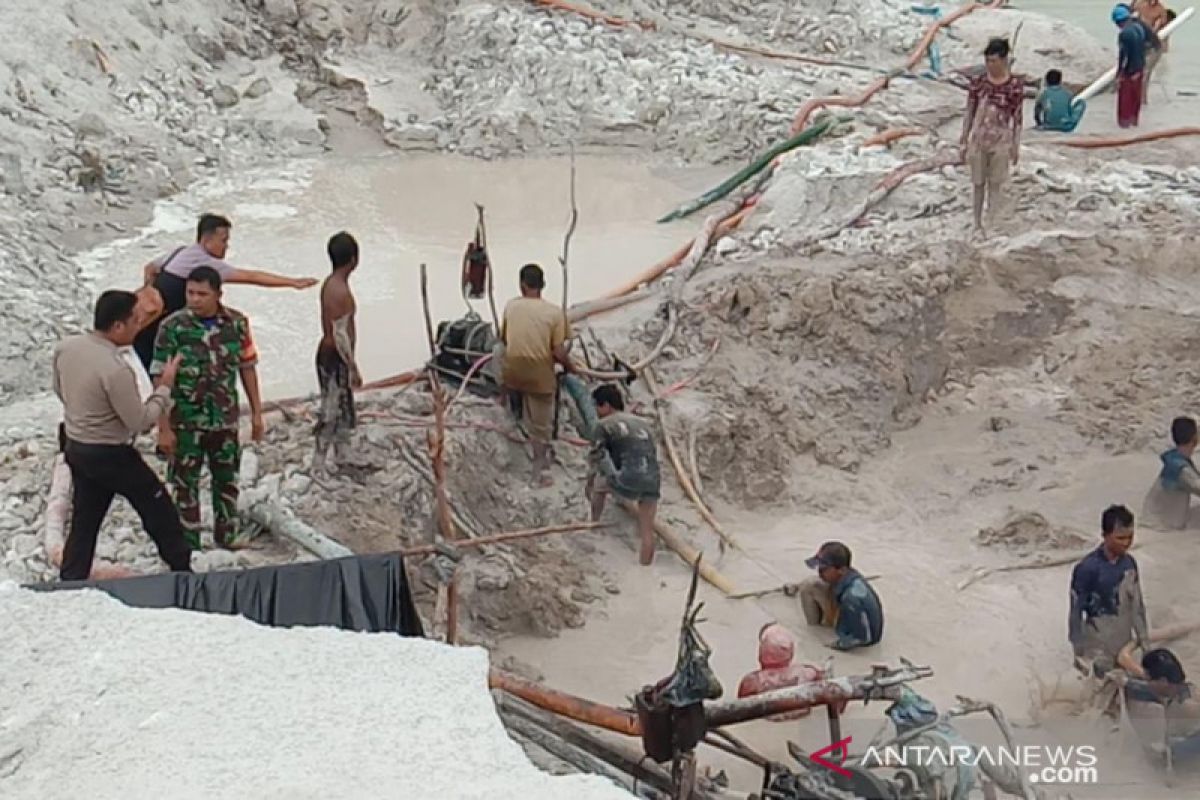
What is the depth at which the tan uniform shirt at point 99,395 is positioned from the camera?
6461 millimetres

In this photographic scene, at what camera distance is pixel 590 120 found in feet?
56.3

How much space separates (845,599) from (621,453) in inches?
60.6

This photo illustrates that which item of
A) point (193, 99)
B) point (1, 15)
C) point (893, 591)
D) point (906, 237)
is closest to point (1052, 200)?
point (906, 237)

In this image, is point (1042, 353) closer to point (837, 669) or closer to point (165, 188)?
point (837, 669)

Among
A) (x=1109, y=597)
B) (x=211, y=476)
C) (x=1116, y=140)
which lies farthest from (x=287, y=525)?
(x=1116, y=140)

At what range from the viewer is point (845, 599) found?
852 cm

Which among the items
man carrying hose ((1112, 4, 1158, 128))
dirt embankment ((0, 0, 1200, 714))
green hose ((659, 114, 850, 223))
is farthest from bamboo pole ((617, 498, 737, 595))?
man carrying hose ((1112, 4, 1158, 128))

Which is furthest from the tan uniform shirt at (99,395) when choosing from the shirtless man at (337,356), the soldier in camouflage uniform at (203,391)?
the shirtless man at (337,356)

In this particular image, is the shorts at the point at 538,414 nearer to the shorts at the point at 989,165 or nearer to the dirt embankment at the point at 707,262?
the dirt embankment at the point at 707,262

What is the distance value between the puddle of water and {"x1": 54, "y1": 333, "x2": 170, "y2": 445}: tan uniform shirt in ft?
13.9

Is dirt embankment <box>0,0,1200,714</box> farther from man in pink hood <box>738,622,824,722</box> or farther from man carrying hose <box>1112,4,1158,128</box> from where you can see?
man in pink hood <box>738,622,824,722</box>

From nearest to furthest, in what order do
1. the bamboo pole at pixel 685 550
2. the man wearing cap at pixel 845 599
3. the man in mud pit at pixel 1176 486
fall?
the man wearing cap at pixel 845 599
the bamboo pole at pixel 685 550
the man in mud pit at pixel 1176 486

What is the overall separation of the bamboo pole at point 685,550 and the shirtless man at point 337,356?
1.94m

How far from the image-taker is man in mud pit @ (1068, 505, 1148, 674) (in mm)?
7945
